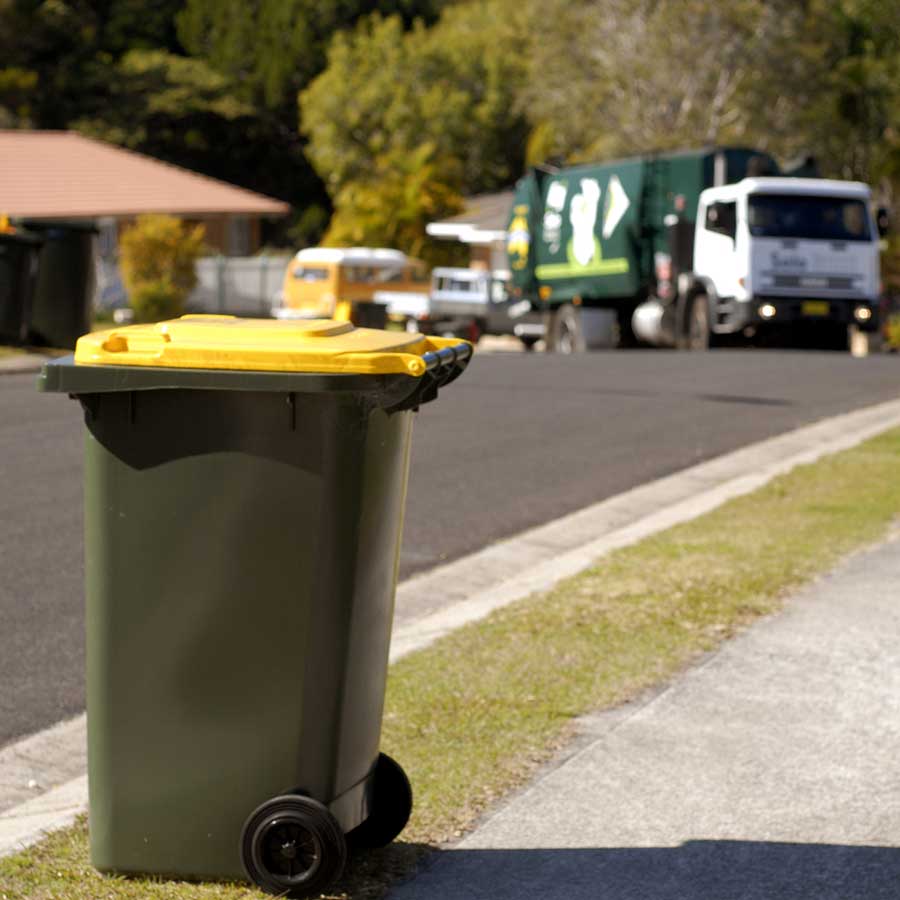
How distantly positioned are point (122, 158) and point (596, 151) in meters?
13.0

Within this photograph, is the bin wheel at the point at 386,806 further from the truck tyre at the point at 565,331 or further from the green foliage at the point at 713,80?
the green foliage at the point at 713,80

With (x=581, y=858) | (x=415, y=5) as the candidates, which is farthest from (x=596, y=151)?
(x=581, y=858)

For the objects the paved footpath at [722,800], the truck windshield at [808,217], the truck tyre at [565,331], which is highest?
the truck windshield at [808,217]

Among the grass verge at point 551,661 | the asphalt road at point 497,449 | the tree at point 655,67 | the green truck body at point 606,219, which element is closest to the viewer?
the grass verge at point 551,661

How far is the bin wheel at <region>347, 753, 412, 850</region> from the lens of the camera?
4441 millimetres

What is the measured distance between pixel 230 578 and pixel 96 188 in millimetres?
41341

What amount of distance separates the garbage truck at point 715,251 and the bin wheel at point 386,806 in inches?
898

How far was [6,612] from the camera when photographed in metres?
7.62

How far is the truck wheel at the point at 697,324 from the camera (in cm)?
2761

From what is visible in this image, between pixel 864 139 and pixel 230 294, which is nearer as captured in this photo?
pixel 230 294

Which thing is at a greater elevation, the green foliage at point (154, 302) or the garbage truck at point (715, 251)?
the garbage truck at point (715, 251)

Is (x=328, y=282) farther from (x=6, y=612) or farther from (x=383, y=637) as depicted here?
(x=383, y=637)

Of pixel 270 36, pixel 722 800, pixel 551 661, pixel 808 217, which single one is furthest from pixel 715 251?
pixel 270 36

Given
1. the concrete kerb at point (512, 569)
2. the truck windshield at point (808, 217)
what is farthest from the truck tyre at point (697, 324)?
the concrete kerb at point (512, 569)
